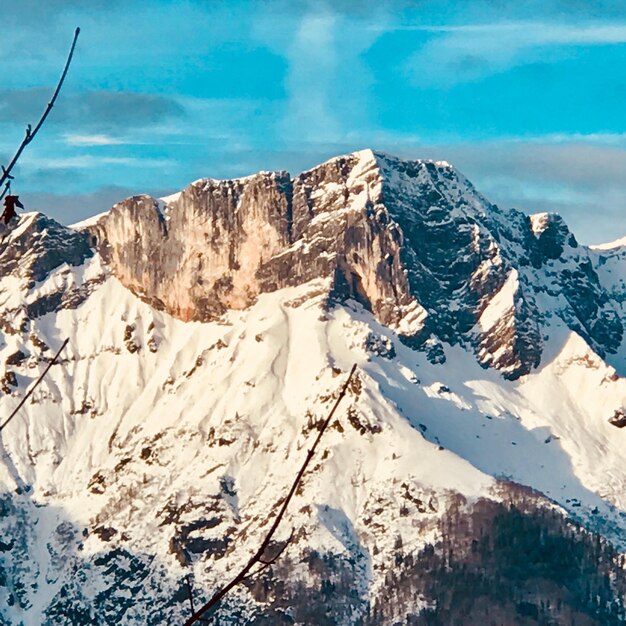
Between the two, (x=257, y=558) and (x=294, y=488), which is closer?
(x=257, y=558)

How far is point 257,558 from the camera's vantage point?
37.6 ft

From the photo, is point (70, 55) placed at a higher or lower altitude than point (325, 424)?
higher

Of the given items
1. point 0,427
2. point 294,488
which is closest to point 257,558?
point 294,488

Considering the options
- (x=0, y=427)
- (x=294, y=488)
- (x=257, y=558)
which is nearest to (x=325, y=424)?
(x=294, y=488)

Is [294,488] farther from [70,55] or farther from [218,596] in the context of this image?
[70,55]

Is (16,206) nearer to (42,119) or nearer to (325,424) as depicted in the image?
(42,119)

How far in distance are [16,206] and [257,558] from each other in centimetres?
266

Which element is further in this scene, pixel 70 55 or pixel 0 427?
pixel 0 427

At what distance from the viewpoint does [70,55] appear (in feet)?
38.9

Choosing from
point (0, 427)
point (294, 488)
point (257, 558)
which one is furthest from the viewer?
point (0, 427)

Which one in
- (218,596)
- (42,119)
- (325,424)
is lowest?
(218,596)

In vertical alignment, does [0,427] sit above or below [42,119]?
below

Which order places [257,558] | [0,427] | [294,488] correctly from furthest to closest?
1. [0,427]
2. [294,488]
3. [257,558]

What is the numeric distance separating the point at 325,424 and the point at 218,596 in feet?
4.07
